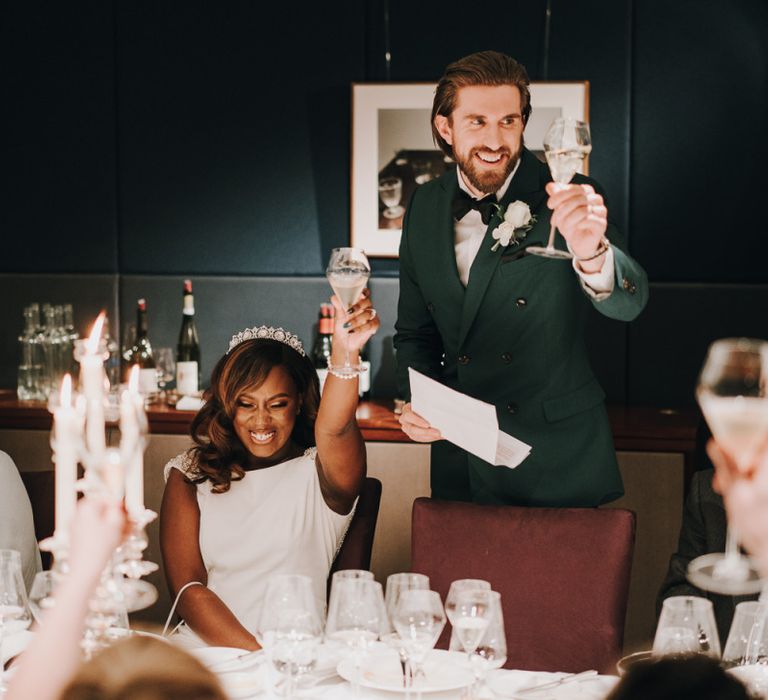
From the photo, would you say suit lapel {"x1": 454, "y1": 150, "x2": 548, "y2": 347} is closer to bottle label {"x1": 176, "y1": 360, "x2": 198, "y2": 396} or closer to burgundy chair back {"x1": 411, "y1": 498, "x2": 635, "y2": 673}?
burgundy chair back {"x1": 411, "y1": 498, "x2": 635, "y2": 673}

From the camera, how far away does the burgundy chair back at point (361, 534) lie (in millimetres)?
2600

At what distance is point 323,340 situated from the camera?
13.4 feet

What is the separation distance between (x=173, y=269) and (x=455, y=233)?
1791 millimetres

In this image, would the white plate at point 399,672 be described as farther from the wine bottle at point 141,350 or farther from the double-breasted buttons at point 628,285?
the wine bottle at point 141,350

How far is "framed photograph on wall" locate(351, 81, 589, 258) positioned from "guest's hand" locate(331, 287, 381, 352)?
1.78m

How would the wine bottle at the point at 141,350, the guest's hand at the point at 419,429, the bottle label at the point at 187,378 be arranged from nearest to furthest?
1. the guest's hand at the point at 419,429
2. the bottle label at the point at 187,378
3. the wine bottle at the point at 141,350

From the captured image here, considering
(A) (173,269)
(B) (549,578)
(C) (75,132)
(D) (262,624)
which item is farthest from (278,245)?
(D) (262,624)

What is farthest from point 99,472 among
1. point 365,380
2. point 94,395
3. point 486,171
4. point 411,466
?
point 365,380

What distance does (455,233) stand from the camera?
9.28ft

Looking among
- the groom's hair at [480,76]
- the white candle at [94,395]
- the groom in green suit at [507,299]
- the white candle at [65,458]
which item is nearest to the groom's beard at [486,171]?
the groom in green suit at [507,299]

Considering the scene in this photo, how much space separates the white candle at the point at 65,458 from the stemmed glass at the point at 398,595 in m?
0.60

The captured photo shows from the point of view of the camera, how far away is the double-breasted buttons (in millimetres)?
2275

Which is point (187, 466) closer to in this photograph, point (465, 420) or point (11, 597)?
point (465, 420)

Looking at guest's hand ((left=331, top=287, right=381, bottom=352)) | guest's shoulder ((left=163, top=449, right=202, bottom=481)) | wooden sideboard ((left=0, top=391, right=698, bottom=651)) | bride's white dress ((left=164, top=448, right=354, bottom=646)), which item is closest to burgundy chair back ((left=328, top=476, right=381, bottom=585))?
bride's white dress ((left=164, top=448, right=354, bottom=646))
